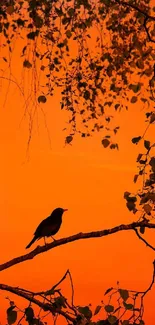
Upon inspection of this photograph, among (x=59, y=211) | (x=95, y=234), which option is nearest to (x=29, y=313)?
(x=95, y=234)

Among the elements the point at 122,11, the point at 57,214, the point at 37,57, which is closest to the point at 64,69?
the point at 37,57

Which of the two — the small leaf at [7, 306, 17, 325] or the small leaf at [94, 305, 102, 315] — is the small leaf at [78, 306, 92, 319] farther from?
the small leaf at [7, 306, 17, 325]

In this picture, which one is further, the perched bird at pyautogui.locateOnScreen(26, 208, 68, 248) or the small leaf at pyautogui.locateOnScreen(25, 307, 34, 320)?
the perched bird at pyautogui.locateOnScreen(26, 208, 68, 248)

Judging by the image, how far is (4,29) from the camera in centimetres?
491

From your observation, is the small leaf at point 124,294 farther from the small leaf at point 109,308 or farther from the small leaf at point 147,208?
the small leaf at point 147,208

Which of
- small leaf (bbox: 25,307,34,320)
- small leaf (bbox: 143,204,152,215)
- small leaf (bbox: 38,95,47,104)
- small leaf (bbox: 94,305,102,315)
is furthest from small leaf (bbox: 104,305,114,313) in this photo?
small leaf (bbox: 38,95,47,104)

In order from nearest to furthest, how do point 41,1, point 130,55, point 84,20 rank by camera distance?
point 41,1 < point 84,20 < point 130,55

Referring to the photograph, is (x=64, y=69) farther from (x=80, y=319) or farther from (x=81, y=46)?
(x=80, y=319)

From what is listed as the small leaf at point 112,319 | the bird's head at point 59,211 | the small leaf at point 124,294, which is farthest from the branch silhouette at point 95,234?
the bird's head at point 59,211

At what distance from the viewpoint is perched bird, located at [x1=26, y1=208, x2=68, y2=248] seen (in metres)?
5.51

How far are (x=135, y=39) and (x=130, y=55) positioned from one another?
18 centimetres

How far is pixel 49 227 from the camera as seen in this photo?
5574 mm

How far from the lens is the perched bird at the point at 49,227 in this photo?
5.51 meters

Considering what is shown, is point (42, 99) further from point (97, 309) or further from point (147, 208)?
point (97, 309)
